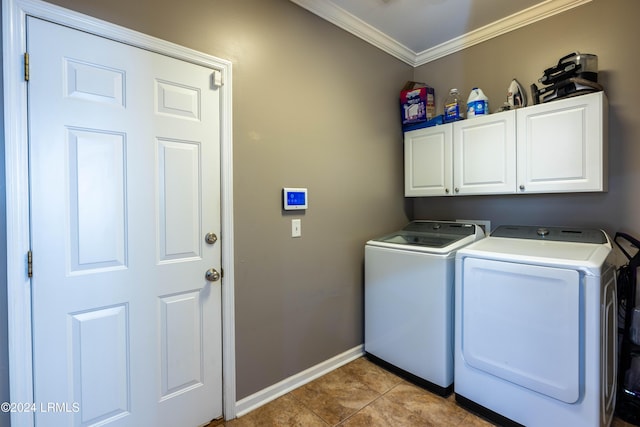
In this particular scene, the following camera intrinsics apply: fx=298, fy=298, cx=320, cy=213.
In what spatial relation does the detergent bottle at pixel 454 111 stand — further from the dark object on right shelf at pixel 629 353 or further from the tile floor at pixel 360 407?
the tile floor at pixel 360 407

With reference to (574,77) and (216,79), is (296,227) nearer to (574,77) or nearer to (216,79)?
(216,79)

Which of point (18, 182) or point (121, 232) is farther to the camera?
point (121, 232)

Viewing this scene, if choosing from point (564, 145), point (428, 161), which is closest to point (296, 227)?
point (428, 161)

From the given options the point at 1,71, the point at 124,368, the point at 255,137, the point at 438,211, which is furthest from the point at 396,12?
the point at 124,368

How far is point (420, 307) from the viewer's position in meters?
1.99

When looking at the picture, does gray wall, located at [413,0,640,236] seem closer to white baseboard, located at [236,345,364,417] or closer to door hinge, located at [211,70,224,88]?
white baseboard, located at [236,345,364,417]

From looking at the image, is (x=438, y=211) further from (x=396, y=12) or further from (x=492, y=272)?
(x=396, y=12)

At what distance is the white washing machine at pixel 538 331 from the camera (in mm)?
1397

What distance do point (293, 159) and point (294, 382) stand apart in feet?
4.90

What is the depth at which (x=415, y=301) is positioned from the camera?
2.02 meters

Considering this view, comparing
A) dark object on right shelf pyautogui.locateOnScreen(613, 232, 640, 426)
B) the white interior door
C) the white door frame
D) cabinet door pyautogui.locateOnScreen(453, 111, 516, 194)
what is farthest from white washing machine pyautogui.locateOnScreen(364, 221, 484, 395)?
the white door frame

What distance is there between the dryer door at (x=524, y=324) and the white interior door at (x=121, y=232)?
1.47m

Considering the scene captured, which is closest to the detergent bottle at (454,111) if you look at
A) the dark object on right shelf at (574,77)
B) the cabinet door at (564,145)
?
the cabinet door at (564,145)

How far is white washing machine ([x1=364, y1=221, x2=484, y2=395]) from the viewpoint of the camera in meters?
1.89
